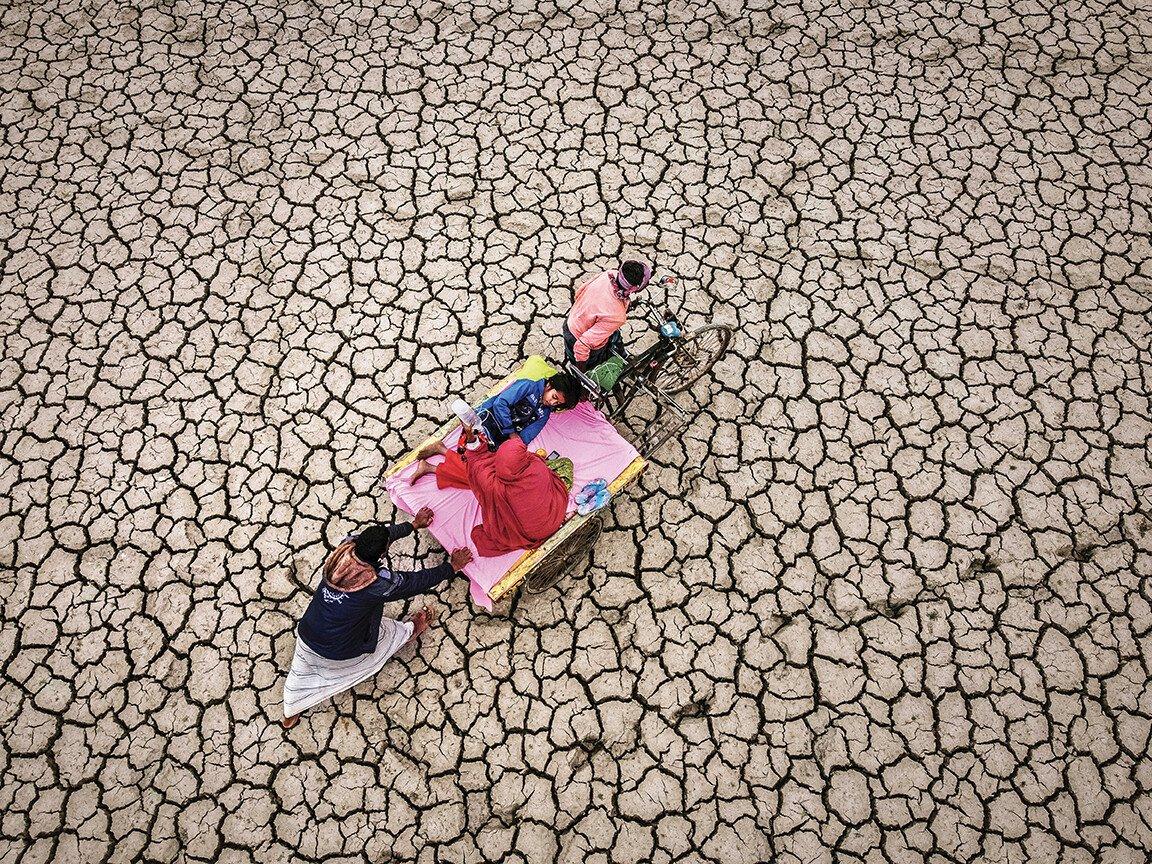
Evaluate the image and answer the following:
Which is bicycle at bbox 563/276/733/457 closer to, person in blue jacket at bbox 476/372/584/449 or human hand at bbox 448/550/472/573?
person in blue jacket at bbox 476/372/584/449

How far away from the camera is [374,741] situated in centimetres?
426

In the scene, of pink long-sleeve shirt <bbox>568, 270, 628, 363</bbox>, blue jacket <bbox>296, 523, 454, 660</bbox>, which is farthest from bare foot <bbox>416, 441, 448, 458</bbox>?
pink long-sleeve shirt <bbox>568, 270, 628, 363</bbox>

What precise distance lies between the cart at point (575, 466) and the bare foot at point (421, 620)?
48cm

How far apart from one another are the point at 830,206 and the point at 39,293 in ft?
20.9

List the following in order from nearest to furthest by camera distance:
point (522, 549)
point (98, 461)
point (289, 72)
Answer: point (522, 549), point (98, 461), point (289, 72)

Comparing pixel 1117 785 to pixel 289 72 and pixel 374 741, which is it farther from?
pixel 289 72

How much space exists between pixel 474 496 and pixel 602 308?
1.32m

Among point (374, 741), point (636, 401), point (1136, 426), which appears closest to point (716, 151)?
point (636, 401)

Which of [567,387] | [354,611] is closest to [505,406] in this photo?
[567,387]

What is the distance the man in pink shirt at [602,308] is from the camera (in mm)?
4090

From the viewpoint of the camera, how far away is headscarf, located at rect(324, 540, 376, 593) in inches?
138

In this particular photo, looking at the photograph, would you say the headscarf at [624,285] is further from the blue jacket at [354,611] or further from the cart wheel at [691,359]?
the blue jacket at [354,611]

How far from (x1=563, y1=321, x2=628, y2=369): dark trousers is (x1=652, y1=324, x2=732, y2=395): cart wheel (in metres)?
0.32

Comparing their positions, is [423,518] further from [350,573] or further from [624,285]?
[624,285]
